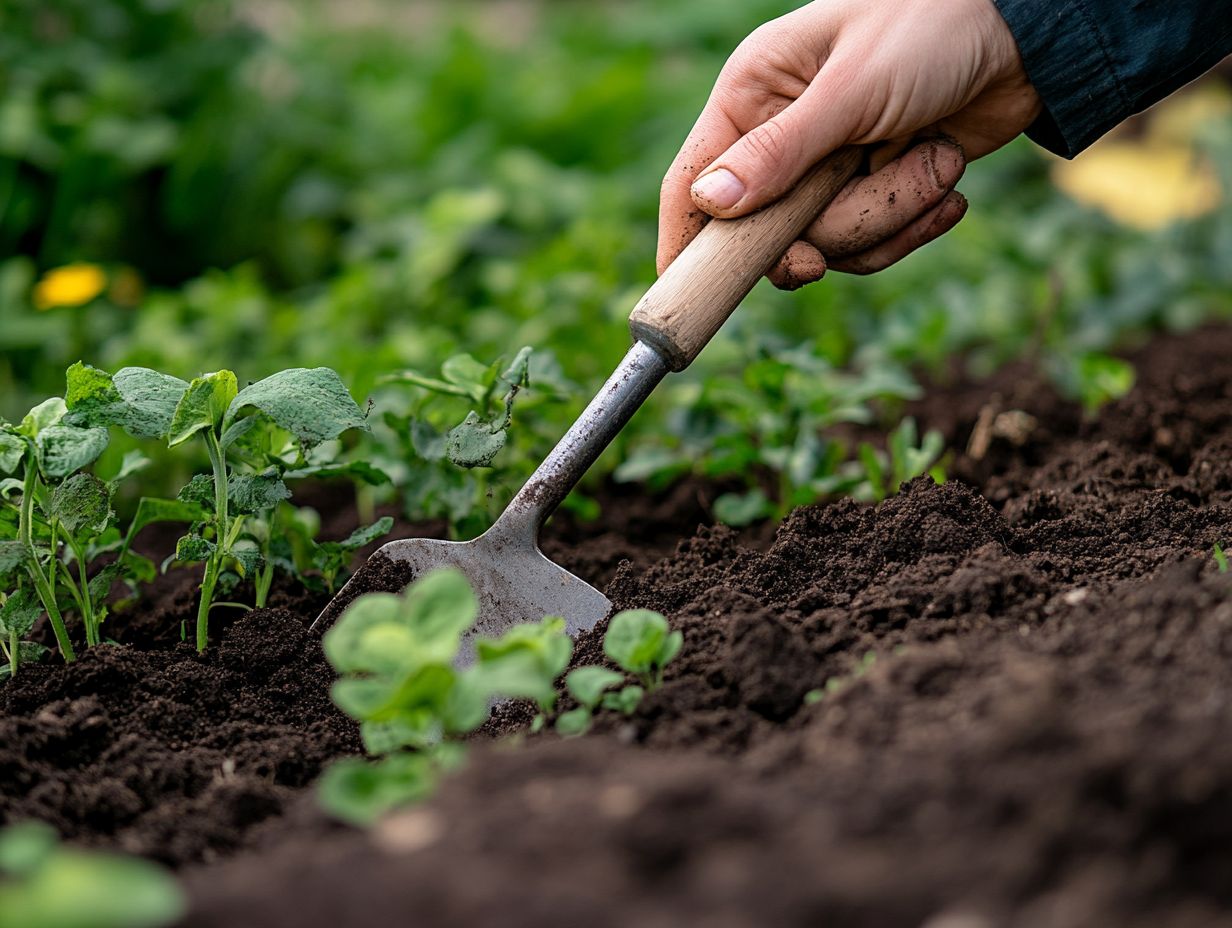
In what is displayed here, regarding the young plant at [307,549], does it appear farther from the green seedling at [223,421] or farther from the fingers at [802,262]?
the fingers at [802,262]

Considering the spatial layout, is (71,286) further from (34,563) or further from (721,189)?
(721,189)

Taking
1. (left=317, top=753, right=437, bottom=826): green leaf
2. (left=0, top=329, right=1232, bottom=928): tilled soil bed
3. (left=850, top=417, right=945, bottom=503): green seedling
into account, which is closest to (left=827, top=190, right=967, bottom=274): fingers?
(left=850, top=417, right=945, bottom=503): green seedling

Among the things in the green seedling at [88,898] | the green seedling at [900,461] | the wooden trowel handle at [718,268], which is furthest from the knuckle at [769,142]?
the green seedling at [88,898]

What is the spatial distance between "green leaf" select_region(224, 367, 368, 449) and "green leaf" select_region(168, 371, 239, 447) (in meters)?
0.02

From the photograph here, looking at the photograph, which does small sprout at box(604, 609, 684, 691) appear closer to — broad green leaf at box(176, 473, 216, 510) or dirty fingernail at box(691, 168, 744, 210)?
broad green leaf at box(176, 473, 216, 510)

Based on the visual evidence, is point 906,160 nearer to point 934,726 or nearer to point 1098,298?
point 934,726

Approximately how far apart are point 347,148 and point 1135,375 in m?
3.35

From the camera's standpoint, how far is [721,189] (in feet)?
6.68

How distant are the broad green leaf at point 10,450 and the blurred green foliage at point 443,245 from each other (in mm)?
876

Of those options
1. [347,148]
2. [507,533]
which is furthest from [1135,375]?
[347,148]

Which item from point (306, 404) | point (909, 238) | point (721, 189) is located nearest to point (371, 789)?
point (306, 404)

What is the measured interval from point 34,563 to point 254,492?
1.07ft

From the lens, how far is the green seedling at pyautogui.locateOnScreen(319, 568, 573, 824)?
3.90 ft

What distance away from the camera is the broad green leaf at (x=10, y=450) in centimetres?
169
